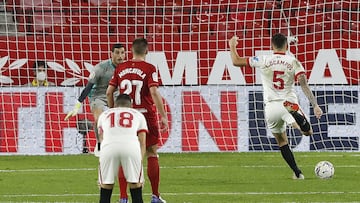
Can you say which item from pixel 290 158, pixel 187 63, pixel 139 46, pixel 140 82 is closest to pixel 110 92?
pixel 140 82

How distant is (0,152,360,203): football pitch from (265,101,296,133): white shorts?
73cm

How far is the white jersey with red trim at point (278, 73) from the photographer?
15133mm

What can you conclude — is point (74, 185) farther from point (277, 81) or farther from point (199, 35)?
point (199, 35)

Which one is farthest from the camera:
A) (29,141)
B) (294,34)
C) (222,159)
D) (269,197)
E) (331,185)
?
(294,34)

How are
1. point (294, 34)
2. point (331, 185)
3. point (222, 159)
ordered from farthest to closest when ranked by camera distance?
point (294, 34) < point (222, 159) < point (331, 185)

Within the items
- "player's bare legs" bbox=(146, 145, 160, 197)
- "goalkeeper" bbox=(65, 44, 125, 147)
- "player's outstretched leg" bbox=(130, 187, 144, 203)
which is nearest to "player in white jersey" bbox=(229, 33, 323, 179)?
"goalkeeper" bbox=(65, 44, 125, 147)

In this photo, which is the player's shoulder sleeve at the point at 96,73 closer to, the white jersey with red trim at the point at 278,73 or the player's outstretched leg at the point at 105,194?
the white jersey with red trim at the point at 278,73

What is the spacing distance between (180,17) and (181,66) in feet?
4.73

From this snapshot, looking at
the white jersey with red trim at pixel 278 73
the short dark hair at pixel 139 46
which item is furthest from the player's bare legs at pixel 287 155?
the short dark hair at pixel 139 46

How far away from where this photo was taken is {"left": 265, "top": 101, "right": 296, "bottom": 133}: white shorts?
15.3 metres

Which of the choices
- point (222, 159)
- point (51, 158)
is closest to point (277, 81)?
point (222, 159)

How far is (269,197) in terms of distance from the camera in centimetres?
1307

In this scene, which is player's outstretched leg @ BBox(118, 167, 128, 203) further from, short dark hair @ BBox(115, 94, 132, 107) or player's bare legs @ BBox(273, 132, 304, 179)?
player's bare legs @ BBox(273, 132, 304, 179)

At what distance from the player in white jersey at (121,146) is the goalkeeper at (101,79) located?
4.47 meters
